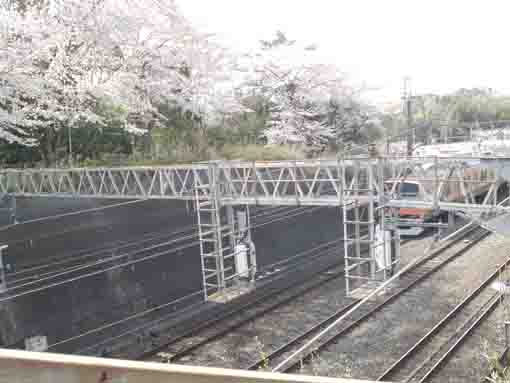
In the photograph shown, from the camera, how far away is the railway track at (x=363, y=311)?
406 inches

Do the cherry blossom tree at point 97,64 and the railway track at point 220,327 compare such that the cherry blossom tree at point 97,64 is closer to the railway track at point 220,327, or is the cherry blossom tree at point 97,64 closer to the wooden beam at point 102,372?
the railway track at point 220,327

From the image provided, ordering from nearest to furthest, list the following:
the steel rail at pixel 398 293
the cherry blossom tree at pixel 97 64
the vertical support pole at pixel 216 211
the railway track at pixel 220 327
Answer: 1. the steel rail at pixel 398 293
2. the railway track at pixel 220 327
3. the vertical support pole at pixel 216 211
4. the cherry blossom tree at pixel 97 64

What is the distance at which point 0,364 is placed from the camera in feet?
3.38

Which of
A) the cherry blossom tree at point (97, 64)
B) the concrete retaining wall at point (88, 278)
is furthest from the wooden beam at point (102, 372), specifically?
the cherry blossom tree at point (97, 64)

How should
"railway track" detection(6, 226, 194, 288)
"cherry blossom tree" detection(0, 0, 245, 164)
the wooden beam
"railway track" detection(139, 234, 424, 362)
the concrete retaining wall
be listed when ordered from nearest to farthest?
the wooden beam, "railway track" detection(139, 234, 424, 362), the concrete retaining wall, "railway track" detection(6, 226, 194, 288), "cherry blossom tree" detection(0, 0, 245, 164)

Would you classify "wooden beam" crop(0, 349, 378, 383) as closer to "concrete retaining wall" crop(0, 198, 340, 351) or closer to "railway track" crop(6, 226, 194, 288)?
"concrete retaining wall" crop(0, 198, 340, 351)

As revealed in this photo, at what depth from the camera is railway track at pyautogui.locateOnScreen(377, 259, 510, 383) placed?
952 centimetres

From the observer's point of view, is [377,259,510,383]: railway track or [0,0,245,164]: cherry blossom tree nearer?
[377,259,510,383]: railway track

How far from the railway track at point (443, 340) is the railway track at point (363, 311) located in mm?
1671

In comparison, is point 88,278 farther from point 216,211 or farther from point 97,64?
point 97,64

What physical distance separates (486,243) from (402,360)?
12.2 m

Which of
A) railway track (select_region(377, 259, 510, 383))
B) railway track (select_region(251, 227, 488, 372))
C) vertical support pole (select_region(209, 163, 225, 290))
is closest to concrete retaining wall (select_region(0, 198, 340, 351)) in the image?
vertical support pole (select_region(209, 163, 225, 290))

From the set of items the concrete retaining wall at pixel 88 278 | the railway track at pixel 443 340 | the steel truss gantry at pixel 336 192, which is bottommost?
the railway track at pixel 443 340

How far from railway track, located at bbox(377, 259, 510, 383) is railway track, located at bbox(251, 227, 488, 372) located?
1671mm
